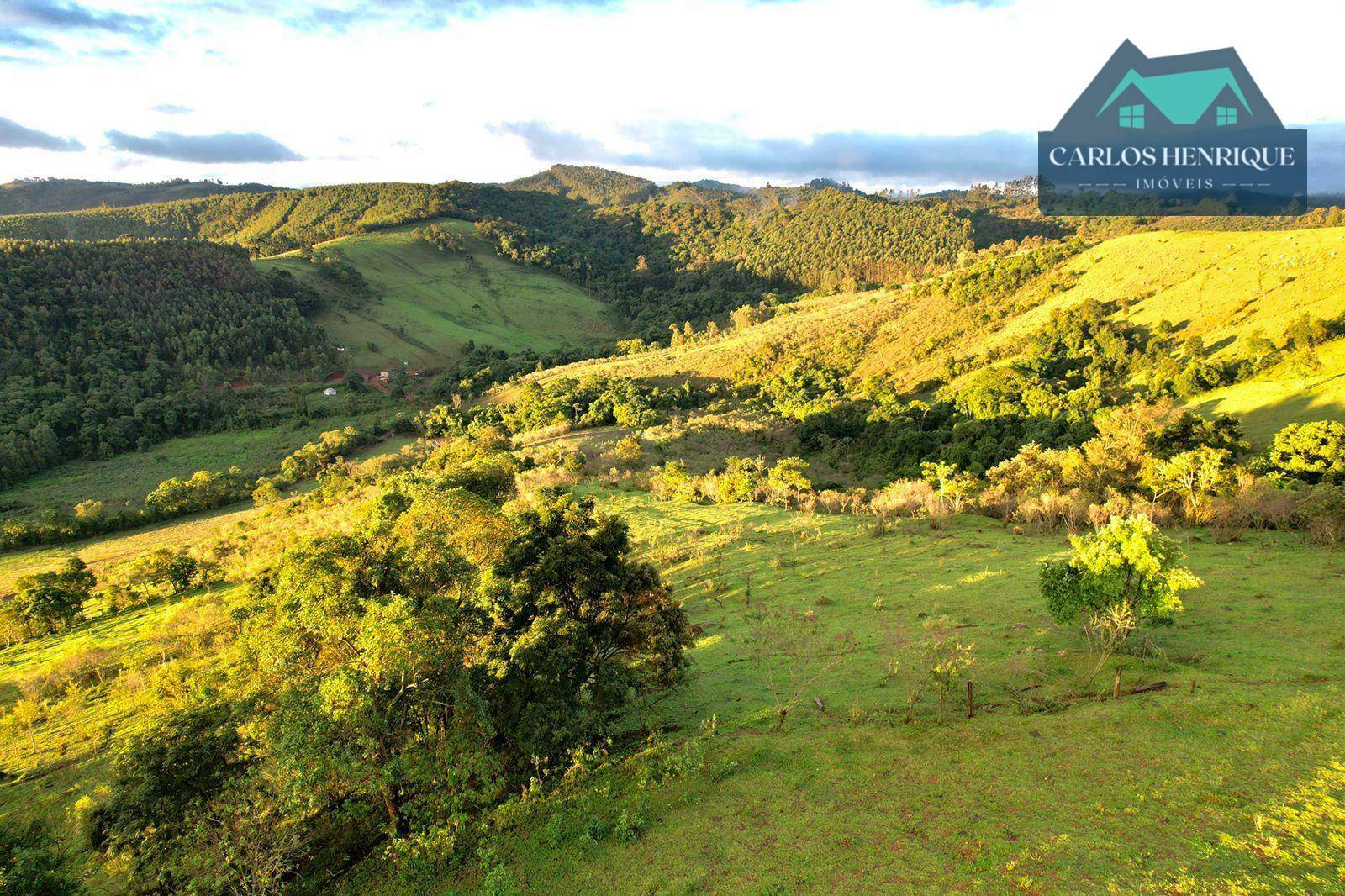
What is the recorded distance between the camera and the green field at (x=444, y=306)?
122m

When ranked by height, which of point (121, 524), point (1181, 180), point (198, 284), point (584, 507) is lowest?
point (121, 524)

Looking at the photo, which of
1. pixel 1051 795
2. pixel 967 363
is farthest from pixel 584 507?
pixel 967 363

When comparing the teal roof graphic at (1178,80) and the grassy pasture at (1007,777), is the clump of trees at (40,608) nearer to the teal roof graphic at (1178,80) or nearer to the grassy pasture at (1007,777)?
the grassy pasture at (1007,777)

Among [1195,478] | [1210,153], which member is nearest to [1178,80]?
[1210,153]

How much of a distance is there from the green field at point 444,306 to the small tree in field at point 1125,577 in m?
118

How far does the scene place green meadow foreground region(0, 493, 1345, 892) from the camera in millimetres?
7969

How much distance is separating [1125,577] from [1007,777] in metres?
5.26

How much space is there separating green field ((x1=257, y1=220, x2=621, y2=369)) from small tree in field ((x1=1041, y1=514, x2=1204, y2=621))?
118295 mm

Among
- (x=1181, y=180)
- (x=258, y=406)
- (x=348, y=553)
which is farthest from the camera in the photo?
(x=1181, y=180)

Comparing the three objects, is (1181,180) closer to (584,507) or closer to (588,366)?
(588,366)

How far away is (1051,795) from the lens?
897cm

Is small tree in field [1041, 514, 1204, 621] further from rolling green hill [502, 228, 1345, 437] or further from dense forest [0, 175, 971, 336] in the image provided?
dense forest [0, 175, 971, 336]

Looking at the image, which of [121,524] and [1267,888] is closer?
[1267,888]

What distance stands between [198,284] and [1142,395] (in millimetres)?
135654
